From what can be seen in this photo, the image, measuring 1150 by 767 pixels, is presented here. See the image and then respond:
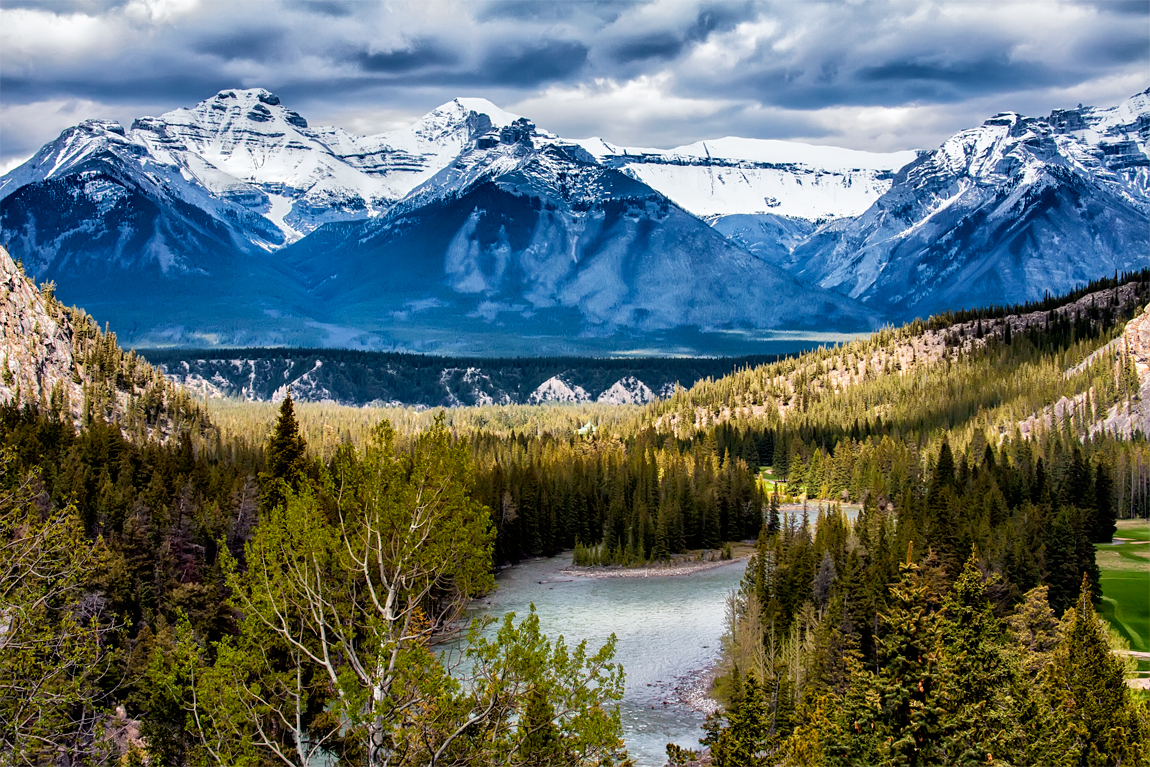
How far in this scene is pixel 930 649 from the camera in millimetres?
39781

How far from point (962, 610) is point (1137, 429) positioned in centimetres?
14220

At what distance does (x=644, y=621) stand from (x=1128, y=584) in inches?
1611

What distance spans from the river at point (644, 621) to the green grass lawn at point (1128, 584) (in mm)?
29427

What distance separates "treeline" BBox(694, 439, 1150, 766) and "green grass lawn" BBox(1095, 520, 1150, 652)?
2901 millimetres

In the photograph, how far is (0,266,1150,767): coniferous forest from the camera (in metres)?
31.8

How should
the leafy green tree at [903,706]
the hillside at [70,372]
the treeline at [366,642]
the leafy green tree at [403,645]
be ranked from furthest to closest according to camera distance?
the hillside at [70,372]
the leafy green tree at [903,706]
the treeline at [366,642]
the leafy green tree at [403,645]

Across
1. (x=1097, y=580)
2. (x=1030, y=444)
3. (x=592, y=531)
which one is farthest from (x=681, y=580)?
(x=1030, y=444)

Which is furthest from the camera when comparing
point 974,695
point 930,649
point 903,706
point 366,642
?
point 974,695

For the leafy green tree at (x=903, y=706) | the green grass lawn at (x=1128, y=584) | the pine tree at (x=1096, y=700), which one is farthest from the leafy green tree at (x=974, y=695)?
the green grass lawn at (x=1128, y=584)

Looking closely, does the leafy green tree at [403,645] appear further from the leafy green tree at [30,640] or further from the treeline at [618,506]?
the treeline at [618,506]

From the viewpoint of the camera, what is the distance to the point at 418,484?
110 ft

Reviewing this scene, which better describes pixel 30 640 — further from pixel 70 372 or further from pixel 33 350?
pixel 70 372

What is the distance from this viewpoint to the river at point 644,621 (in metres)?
72.9

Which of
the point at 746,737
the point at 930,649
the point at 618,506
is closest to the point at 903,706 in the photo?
the point at 930,649
